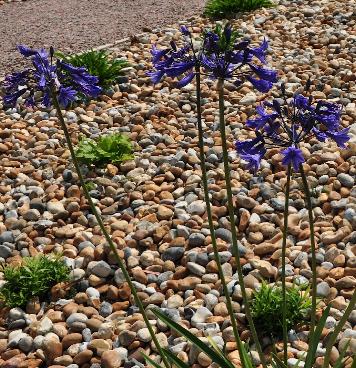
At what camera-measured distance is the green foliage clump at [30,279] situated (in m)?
3.37

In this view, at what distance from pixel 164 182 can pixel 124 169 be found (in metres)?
0.34

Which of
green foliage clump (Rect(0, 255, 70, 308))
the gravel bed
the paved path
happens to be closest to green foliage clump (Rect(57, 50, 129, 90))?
the gravel bed

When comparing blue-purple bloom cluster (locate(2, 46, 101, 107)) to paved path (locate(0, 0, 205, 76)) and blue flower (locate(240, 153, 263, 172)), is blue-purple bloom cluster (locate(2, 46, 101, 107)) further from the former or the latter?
paved path (locate(0, 0, 205, 76))

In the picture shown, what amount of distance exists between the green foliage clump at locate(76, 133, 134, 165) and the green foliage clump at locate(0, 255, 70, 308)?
1130 millimetres

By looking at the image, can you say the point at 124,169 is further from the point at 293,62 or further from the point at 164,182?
the point at 293,62

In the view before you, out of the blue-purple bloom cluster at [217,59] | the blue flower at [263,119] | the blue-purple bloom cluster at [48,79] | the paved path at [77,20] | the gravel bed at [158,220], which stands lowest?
the gravel bed at [158,220]

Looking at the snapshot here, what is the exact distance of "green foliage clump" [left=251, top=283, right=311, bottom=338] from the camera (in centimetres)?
302

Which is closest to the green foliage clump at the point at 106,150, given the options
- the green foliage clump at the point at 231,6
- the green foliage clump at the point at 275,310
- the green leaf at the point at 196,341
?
the green foliage clump at the point at 275,310

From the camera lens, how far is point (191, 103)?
524cm

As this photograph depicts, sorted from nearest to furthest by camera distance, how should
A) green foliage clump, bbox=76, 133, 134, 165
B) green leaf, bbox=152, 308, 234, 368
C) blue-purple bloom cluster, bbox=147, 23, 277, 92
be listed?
blue-purple bloom cluster, bbox=147, 23, 277, 92
green leaf, bbox=152, 308, 234, 368
green foliage clump, bbox=76, 133, 134, 165

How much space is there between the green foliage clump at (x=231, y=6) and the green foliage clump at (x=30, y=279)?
4.26 metres

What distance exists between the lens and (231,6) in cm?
695

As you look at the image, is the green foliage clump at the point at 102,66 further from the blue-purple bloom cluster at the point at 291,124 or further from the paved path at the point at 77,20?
the blue-purple bloom cluster at the point at 291,124

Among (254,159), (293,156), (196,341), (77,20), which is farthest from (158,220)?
(77,20)
